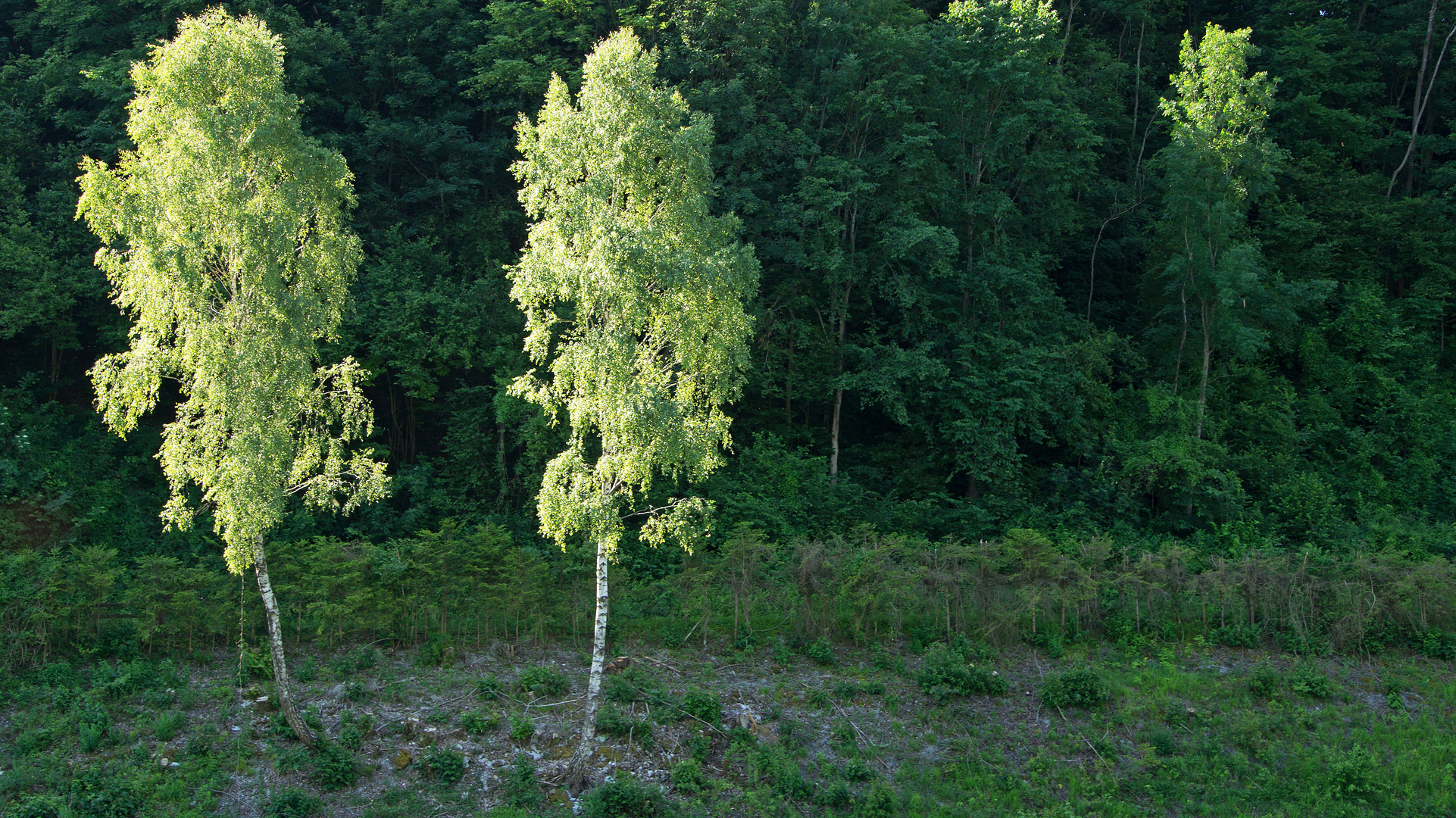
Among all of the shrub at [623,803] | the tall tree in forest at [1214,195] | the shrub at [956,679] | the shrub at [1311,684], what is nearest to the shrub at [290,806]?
the shrub at [623,803]

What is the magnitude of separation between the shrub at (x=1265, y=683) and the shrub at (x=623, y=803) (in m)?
8.91

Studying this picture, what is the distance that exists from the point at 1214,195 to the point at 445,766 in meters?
20.8

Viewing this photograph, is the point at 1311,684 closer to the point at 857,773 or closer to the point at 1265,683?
the point at 1265,683

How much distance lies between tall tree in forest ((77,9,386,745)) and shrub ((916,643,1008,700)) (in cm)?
810

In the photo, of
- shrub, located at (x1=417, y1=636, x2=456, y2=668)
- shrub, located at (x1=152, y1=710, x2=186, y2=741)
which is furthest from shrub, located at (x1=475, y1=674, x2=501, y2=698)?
shrub, located at (x1=152, y1=710, x2=186, y2=741)

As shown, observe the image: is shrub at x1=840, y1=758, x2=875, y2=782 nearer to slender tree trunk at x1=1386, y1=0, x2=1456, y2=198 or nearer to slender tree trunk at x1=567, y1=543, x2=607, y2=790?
slender tree trunk at x1=567, y1=543, x2=607, y2=790

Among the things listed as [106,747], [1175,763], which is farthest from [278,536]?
[1175,763]

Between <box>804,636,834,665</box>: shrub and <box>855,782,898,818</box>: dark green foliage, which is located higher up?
<box>804,636,834,665</box>: shrub

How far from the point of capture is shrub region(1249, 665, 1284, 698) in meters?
13.4

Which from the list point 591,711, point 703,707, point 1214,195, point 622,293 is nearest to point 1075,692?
point 703,707

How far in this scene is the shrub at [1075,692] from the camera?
12984 millimetres

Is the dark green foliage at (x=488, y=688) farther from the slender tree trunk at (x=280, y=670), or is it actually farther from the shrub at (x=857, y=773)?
the shrub at (x=857, y=773)

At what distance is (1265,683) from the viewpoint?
44.0 ft

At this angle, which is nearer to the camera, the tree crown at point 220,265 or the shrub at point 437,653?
the tree crown at point 220,265
